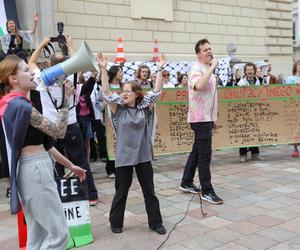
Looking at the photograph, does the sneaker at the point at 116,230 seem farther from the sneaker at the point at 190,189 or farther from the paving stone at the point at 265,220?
the sneaker at the point at 190,189

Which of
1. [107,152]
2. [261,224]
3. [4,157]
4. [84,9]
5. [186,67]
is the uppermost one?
[84,9]

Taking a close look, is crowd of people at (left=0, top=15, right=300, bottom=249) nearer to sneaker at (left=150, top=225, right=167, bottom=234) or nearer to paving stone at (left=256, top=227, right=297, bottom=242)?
sneaker at (left=150, top=225, right=167, bottom=234)

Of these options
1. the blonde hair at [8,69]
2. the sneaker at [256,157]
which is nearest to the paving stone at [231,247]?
the blonde hair at [8,69]

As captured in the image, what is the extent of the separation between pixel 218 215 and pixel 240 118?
358 centimetres

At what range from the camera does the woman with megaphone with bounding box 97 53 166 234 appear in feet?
13.8

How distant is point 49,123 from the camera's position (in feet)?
8.87

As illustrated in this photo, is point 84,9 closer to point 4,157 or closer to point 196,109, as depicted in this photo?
point 196,109

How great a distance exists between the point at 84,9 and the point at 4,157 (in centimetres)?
947

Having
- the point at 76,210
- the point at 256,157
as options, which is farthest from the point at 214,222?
the point at 256,157

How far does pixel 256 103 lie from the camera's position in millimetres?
8125

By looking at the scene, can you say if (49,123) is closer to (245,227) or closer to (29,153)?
(29,153)

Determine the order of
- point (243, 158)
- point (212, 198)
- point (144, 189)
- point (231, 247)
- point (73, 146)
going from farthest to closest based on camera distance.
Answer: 1. point (243, 158)
2. point (212, 198)
3. point (73, 146)
4. point (144, 189)
5. point (231, 247)

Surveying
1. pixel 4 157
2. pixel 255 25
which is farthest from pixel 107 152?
pixel 255 25

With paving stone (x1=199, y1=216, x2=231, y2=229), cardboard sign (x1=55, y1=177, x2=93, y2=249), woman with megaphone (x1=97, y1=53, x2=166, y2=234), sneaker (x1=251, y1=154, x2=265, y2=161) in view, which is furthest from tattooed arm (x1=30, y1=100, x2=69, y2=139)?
sneaker (x1=251, y1=154, x2=265, y2=161)
